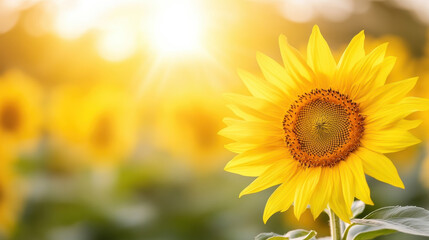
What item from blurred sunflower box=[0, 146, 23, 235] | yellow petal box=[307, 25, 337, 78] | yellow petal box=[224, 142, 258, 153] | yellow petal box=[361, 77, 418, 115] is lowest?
yellow petal box=[361, 77, 418, 115]

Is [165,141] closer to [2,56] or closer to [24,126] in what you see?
[24,126]

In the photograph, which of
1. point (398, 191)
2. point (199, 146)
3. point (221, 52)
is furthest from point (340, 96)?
point (221, 52)

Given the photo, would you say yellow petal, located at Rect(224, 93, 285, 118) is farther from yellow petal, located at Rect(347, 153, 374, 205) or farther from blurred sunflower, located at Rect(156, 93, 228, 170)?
blurred sunflower, located at Rect(156, 93, 228, 170)

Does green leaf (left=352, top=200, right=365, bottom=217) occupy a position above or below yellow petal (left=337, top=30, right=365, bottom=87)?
below

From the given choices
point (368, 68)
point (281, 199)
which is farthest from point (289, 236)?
point (368, 68)

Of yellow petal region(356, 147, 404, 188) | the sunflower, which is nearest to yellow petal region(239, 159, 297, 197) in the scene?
the sunflower

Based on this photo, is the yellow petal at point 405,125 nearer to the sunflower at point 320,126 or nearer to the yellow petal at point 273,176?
the sunflower at point 320,126

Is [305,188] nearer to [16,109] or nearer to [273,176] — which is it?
[273,176]
